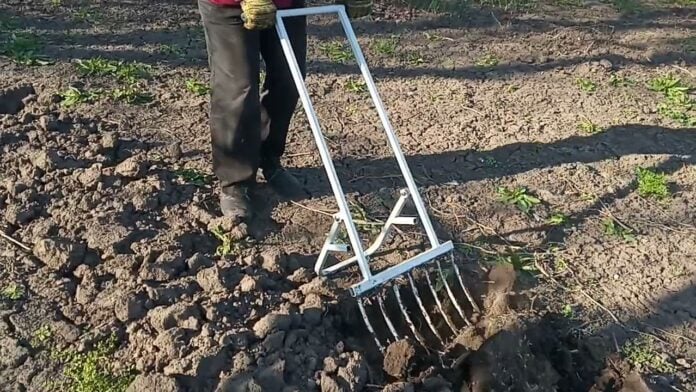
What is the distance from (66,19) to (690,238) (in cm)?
454

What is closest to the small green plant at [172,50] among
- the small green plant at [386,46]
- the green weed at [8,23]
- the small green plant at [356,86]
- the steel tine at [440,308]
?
the green weed at [8,23]

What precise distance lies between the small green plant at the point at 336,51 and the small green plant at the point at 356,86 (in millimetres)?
350

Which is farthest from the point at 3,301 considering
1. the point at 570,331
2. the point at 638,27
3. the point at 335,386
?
the point at 638,27

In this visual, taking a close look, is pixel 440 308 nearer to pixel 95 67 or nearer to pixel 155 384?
pixel 155 384

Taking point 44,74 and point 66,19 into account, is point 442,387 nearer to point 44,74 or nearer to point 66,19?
point 44,74

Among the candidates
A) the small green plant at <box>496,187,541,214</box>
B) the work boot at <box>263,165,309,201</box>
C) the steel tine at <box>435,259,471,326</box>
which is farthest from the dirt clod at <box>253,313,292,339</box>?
Result: the small green plant at <box>496,187,541,214</box>

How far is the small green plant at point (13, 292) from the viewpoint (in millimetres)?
3418

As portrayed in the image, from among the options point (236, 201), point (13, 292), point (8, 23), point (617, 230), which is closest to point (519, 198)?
point (617, 230)

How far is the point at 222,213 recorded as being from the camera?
4.07 metres

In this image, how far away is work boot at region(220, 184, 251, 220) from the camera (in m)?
3.99

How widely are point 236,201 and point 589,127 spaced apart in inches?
95.0

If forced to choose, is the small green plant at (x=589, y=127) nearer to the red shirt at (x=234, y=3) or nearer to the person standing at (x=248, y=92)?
the person standing at (x=248, y=92)

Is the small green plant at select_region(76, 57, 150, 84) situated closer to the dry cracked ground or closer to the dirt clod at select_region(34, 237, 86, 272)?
the dry cracked ground

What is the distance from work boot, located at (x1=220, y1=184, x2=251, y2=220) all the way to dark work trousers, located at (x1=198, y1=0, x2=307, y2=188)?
0.13 ft
